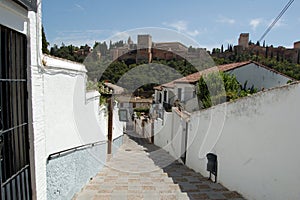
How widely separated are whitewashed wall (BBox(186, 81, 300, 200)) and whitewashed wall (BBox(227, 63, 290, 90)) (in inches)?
488

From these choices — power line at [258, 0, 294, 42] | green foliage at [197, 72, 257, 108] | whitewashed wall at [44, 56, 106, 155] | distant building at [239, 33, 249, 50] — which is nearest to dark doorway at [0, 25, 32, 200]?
whitewashed wall at [44, 56, 106, 155]

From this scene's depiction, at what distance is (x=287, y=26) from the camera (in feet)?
27.9

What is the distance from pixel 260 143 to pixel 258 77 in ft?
50.5

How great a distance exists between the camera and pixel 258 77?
58.2 feet

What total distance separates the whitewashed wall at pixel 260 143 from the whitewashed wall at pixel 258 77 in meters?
12.4

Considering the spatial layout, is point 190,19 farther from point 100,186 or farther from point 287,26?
point 100,186

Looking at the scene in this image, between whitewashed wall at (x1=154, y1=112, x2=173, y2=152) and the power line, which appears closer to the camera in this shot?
the power line

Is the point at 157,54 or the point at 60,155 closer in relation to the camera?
the point at 60,155

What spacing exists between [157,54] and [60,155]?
31966 mm

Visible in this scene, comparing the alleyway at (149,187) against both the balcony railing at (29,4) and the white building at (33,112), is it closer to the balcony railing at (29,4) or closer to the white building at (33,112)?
the white building at (33,112)

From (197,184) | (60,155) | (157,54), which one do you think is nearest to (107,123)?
(197,184)

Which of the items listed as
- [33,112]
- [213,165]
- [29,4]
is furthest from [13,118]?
[213,165]

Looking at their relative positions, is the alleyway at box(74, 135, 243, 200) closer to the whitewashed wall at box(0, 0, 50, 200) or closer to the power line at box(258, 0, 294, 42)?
the whitewashed wall at box(0, 0, 50, 200)

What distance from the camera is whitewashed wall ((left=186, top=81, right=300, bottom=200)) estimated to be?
129 inches
